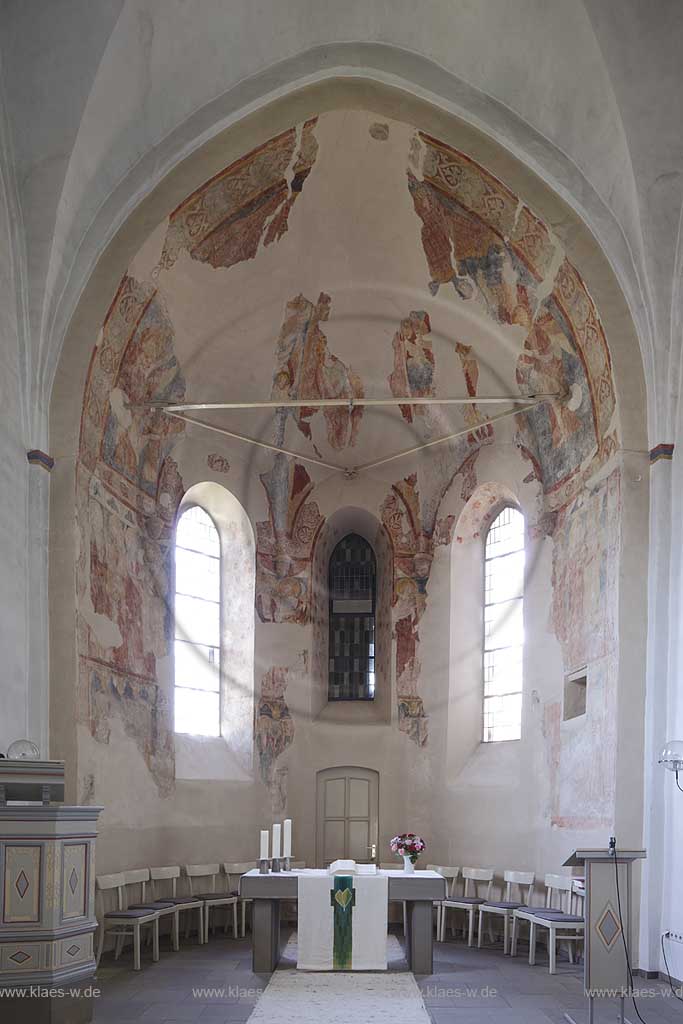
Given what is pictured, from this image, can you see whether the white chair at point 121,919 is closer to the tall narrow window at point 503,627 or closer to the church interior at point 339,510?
the church interior at point 339,510

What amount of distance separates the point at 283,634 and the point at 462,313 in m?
5.82

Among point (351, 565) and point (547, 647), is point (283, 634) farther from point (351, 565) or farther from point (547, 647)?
point (547, 647)

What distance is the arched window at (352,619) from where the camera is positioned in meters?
19.1

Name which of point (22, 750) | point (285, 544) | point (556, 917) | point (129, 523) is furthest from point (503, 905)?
point (129, 523)

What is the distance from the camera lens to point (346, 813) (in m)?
18.0

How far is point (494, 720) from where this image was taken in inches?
695

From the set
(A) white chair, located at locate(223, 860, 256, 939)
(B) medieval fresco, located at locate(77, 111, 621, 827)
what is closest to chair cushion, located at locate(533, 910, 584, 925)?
(B) medieval fresco, located at locate(77, 111, 621, 827)

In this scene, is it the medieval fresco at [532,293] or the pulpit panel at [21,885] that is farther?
the medieval fresco at [532,293]

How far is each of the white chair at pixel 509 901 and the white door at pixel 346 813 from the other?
2.72 meters

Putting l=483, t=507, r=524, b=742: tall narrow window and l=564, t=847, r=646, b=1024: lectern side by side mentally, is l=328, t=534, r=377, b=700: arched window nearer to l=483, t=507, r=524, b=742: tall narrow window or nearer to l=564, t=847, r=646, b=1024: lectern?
l=483, t=507, r=524, b=742: tall narrow window

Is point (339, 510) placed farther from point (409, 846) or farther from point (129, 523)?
point (409, 846)

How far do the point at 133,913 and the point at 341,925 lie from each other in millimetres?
2490

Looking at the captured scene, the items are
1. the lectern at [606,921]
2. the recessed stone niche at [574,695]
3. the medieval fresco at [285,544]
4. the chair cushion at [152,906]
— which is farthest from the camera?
the medieval fresco at [285,544]

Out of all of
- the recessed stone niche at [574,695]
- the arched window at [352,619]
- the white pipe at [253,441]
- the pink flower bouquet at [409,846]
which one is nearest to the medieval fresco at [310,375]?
the white pipe at [253,441]
